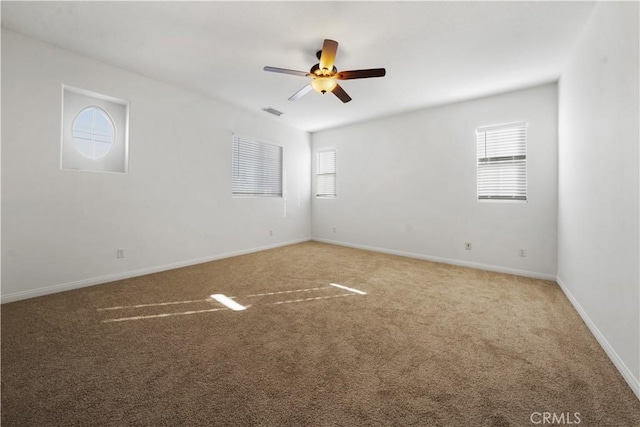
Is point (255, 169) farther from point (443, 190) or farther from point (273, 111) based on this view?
point (443, 190)

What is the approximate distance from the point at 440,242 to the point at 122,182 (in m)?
4.92

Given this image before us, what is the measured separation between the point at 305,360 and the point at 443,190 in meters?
3.80

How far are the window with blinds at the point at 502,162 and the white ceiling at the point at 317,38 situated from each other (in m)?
0.63

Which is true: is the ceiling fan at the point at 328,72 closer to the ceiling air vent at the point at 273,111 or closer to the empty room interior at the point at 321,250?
the empty room interior at the point at 321,250

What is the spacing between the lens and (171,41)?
2752 millimetres

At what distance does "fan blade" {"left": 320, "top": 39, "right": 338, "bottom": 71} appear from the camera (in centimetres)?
236

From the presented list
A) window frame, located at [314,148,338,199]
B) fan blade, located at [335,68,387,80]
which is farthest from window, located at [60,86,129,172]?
window frame, located at [314,148,338,199]

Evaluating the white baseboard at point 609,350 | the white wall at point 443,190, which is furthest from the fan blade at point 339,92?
the white baseboard at point 609,350

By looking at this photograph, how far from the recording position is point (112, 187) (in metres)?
3.33

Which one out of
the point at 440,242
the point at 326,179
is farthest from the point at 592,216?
the point at 326,179

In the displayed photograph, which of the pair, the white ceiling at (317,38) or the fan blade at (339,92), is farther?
the fan blade at (339,92)

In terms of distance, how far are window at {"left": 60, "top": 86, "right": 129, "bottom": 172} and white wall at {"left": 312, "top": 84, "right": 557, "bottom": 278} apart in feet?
12.9

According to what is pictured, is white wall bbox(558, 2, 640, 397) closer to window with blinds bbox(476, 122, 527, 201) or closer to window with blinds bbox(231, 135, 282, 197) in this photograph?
window with blinds bbox(476, 122, 527, 201)

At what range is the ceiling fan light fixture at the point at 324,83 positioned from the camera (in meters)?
2.78
